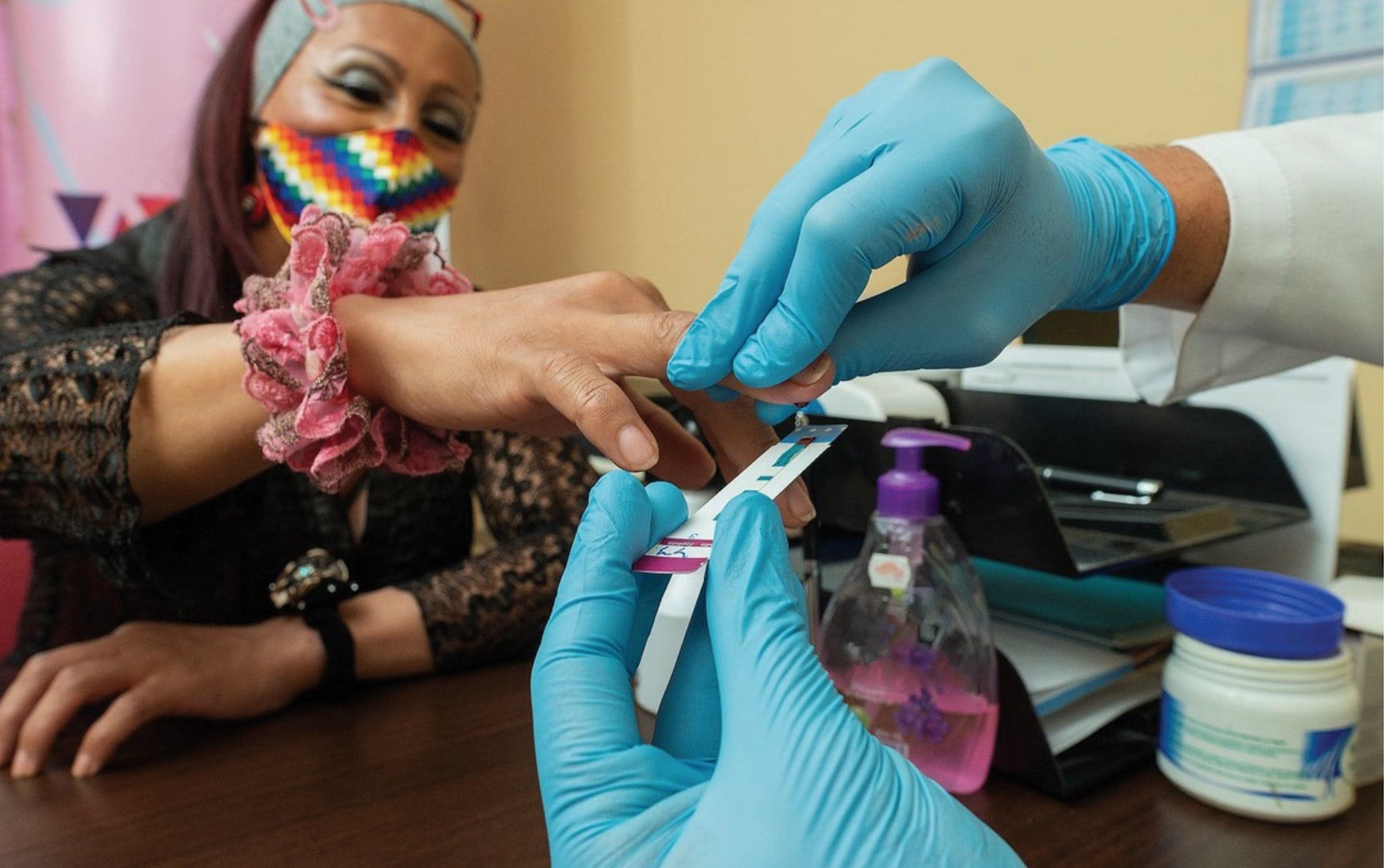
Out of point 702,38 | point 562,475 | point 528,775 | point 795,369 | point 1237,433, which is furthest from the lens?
point 562,475

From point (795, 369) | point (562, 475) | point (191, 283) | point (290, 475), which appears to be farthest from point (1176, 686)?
point (191, 283)

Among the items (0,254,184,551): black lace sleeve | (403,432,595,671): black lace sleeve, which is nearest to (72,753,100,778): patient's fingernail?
(0,254,184,551): black lace sleeve

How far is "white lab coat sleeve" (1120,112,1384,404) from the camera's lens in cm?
66

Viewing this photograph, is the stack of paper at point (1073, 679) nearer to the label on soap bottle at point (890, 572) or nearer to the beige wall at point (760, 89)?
the label on soap bottle at point (890, 572)

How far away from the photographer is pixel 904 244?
0.47 meters

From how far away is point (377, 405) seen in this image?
0.59m

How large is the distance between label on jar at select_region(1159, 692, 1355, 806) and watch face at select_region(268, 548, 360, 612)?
728mm

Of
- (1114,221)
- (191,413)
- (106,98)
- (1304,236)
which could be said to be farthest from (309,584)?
(106,98)

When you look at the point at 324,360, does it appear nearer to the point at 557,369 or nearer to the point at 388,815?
the point at 557,369

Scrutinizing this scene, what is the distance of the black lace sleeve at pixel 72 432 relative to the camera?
2.09ft

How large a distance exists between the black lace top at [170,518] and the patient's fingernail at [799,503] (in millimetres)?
440

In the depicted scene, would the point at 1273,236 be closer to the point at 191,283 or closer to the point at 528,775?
the point at 528,775

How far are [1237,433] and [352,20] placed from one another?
1.15 metres

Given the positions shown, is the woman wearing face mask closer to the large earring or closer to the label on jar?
the large earring
